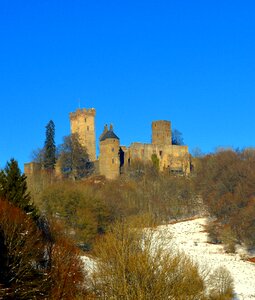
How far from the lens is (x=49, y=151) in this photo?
96062 mm

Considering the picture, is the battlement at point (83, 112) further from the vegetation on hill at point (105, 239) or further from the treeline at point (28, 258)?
the treeline at point (28, 258)

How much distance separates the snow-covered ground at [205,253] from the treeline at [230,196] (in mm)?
1550

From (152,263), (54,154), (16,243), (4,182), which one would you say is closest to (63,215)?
(4,182)

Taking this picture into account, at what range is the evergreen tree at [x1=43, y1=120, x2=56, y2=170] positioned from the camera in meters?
95.2

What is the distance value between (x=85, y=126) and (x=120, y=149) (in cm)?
1184

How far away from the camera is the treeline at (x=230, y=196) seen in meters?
58.0

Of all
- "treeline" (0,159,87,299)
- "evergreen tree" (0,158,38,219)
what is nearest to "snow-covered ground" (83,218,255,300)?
"treeline" (0,159,87,299)

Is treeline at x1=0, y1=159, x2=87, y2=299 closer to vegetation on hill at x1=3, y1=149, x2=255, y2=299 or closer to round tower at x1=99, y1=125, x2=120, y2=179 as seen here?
vegetation on hill at x1=3, y1=149, x2=255, y2=299

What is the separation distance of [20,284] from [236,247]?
35.5 meters

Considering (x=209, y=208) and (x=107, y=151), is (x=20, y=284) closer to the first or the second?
(x=209, y=208)

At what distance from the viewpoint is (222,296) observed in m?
33.4

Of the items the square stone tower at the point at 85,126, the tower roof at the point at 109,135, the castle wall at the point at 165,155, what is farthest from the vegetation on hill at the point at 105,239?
the square stone tower at the point at 85,126

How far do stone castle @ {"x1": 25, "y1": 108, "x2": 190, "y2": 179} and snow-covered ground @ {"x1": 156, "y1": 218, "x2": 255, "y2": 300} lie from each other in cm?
2257

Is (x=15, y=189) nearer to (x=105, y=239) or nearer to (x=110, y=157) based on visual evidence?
(x=105, y=239)
